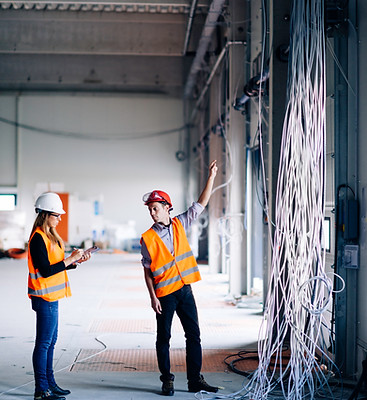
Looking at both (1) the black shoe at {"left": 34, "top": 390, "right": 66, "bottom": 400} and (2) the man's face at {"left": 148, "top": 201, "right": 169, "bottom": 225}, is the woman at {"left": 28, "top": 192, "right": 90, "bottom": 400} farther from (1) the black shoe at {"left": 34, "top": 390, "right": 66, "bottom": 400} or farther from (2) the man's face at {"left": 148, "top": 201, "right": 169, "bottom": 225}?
(2) the man's face at {"left": 148, "top": 201, "right": 169, "bottom": 225}

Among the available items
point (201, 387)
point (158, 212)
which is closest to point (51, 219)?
point (158, 212)

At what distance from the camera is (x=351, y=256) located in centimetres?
481

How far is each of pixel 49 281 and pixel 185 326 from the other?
1180 millimetres

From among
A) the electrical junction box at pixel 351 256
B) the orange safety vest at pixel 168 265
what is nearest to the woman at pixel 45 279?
the orange safety vest at pixel 168 265

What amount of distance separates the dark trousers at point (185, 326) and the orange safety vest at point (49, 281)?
0.82m

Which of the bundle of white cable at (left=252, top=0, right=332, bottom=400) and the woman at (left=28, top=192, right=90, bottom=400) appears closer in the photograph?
the woman at (left=28, top=192, right=90, bottom=400)

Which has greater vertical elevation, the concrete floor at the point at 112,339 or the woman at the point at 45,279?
the woman at the point at 45,279

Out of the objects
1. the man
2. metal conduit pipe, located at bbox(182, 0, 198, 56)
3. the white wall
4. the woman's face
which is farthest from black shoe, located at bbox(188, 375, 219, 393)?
the white wall

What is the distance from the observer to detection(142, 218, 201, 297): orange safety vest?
4508 millimetres

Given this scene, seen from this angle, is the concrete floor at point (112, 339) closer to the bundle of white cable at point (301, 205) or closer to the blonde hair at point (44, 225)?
the bundle of white cable at point (301, 205)

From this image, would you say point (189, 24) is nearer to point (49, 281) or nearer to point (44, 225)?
point (44, 225)

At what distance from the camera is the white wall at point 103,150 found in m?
19.7

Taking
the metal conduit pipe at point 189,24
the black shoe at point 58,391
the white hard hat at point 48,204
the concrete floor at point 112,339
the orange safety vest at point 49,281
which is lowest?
the concrete floor at point 112,339

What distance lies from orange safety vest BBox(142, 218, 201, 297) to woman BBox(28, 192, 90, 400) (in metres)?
0.54
